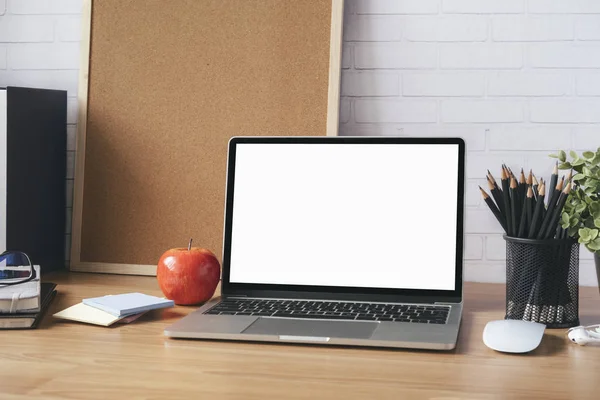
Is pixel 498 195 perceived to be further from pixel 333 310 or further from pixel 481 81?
pixel 481 81

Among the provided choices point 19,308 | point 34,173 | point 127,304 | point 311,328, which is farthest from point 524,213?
point 34,173

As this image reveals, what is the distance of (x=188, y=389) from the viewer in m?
0.71

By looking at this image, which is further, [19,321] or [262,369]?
[19,321]

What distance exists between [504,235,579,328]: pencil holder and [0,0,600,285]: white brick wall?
16.6 inches

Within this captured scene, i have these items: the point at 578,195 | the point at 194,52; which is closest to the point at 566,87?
the point at 578,195

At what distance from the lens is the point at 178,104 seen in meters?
1.43

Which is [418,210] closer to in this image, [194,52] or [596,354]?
[596,354]

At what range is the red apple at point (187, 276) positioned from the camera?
3.60ft

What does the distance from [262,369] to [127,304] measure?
1.01ft

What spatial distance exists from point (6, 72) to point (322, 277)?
884 mm

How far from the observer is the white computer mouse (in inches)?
32.9

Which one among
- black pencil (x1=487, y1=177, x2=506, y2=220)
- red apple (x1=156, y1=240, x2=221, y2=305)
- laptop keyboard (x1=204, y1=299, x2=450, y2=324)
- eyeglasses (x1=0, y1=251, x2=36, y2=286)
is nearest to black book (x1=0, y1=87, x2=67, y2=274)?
eyeglasses (x1=0, y1=251, x2=36, y2=286)

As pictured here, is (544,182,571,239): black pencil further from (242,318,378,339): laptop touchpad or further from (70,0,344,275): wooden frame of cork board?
(70,0,344,275): wooden frame of cork board

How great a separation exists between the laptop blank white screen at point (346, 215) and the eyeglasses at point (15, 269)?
0.99 feet
